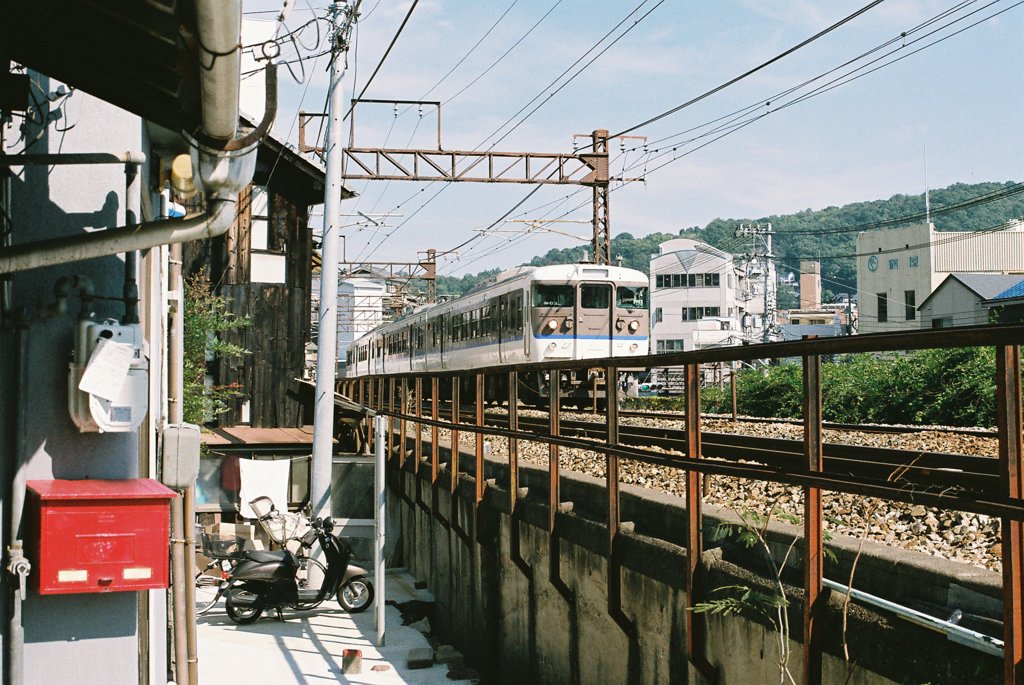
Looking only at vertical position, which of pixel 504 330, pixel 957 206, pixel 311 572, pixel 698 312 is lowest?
pixel 311 572

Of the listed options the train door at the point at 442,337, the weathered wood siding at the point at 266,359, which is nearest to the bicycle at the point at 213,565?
the weathered wood siding at the point at 266,359

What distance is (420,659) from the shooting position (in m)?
10.8

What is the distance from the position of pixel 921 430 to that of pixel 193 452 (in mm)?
9191

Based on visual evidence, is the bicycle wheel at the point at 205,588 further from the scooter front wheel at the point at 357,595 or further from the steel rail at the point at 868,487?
the steel rail at the point at 868,487

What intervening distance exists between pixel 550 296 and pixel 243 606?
39.7 feet

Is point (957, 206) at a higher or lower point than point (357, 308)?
higher

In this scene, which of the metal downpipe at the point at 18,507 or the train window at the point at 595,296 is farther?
the train window at the point at 595,296

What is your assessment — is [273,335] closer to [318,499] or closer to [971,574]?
[318,499]

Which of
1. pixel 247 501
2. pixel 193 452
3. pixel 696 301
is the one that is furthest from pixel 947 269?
pixel 193 452

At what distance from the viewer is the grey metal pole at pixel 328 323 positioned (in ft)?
47.4

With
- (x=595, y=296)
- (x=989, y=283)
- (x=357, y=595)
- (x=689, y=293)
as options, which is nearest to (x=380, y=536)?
(x=357, y=595)

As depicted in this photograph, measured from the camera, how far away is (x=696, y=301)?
7581 cm

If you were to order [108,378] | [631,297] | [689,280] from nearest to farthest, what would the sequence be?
[108,378]
[631,297]
[689,280]

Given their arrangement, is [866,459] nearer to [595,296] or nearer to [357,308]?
[595,296]
